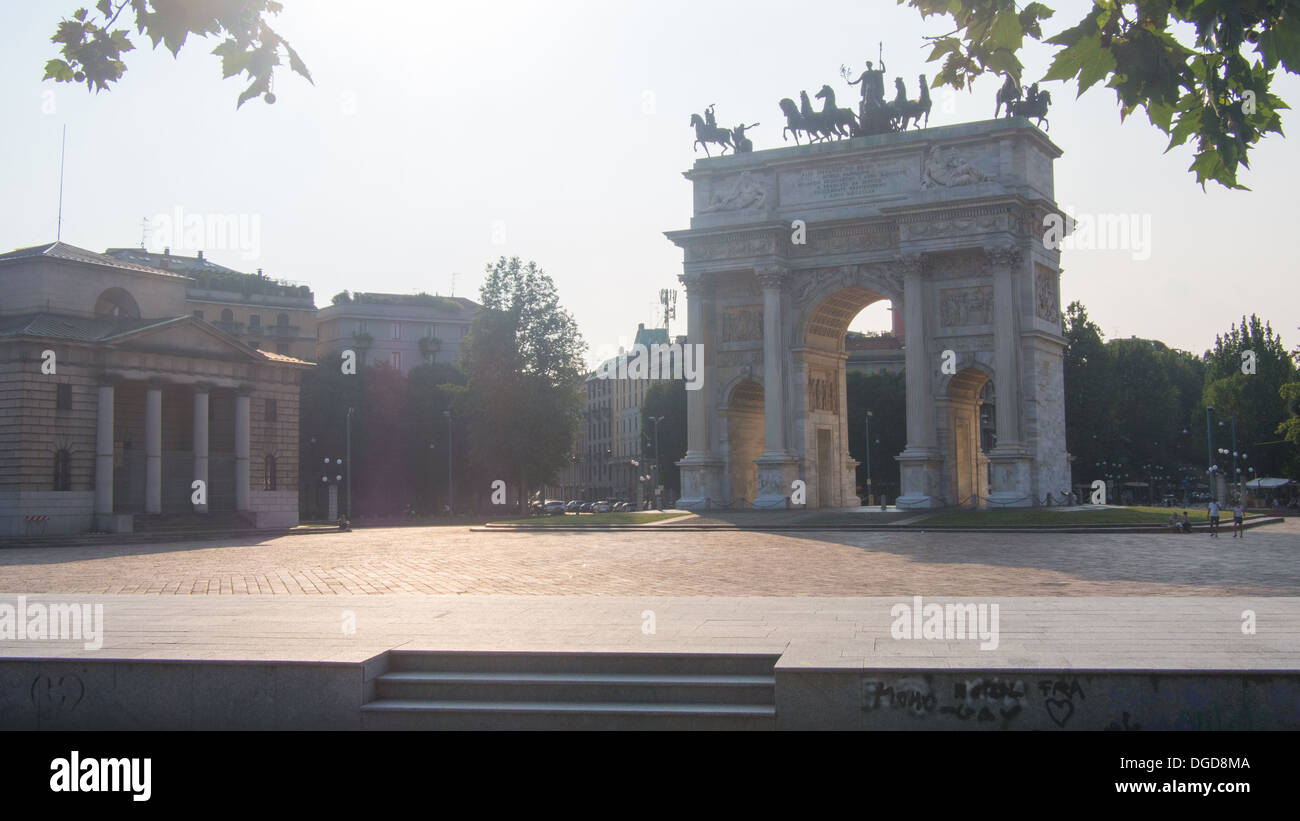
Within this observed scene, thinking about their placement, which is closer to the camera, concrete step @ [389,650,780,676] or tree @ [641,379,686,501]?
concrete step @ [389,650,780,676]

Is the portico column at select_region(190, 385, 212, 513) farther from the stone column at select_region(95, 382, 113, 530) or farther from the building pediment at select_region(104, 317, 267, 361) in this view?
the stone column at select_region(95, 382, 113, 530)

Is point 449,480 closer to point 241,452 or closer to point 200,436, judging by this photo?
point 241,452

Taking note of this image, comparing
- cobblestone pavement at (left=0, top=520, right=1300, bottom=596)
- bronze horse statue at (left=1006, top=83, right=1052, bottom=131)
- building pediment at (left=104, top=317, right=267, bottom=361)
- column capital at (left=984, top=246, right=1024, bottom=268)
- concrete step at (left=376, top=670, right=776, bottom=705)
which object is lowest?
cobblestone pavement at (left=0, top=520, right=1300, bottom=596)

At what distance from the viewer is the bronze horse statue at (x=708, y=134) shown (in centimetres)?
5906

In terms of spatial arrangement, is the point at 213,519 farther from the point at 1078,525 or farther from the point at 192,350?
the point at 1078,525

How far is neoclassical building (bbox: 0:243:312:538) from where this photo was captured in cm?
4859

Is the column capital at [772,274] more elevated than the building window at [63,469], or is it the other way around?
the column capital at [772,274]

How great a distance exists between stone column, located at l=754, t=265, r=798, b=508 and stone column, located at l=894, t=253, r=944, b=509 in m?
5.27

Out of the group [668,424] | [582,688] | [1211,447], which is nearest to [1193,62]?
[582,688]

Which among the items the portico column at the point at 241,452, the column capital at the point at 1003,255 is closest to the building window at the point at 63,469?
the portico column at the point at 241,452

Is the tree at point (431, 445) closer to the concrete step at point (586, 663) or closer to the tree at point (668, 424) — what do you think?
the tree at point (668, 424)

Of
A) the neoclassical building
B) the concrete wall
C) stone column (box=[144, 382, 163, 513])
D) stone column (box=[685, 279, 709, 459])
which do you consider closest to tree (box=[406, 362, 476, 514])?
the neoclassical building

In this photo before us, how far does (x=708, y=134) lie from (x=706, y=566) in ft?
119

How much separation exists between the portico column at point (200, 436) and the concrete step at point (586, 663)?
49.6 metres
